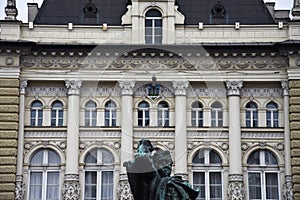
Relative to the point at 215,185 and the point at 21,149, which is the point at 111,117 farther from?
the point at 215,185

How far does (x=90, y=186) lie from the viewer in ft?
123

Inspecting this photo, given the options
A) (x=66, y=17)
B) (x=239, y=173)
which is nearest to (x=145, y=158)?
(x=239, y=173)

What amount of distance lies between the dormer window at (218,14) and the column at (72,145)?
23.4 feet

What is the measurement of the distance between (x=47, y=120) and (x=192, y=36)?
24.8 ft

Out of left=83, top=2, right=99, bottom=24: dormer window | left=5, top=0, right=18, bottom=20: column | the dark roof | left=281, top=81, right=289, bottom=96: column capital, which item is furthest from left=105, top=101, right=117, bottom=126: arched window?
left=281, top=81, right=289, bottom=96: column capital

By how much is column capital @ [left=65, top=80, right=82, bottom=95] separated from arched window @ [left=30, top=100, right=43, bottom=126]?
1507 mm

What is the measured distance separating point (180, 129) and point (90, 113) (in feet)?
13.6

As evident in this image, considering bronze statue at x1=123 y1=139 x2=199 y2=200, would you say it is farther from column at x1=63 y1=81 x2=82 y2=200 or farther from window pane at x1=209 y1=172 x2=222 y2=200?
window pane at x1=209 y1=172 x2=222 y2=200

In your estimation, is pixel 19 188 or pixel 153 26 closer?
pixel 19 188

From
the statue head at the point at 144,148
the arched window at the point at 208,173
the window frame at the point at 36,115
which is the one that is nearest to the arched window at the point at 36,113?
the window frame at the point at 36,115

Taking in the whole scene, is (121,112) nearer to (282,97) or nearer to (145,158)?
(282,97)

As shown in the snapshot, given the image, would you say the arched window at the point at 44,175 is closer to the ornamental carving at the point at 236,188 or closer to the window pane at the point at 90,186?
the window pane at the point at 90,186

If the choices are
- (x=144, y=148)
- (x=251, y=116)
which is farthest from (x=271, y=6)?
(x=144, y=148)

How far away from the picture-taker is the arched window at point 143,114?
38312mm
